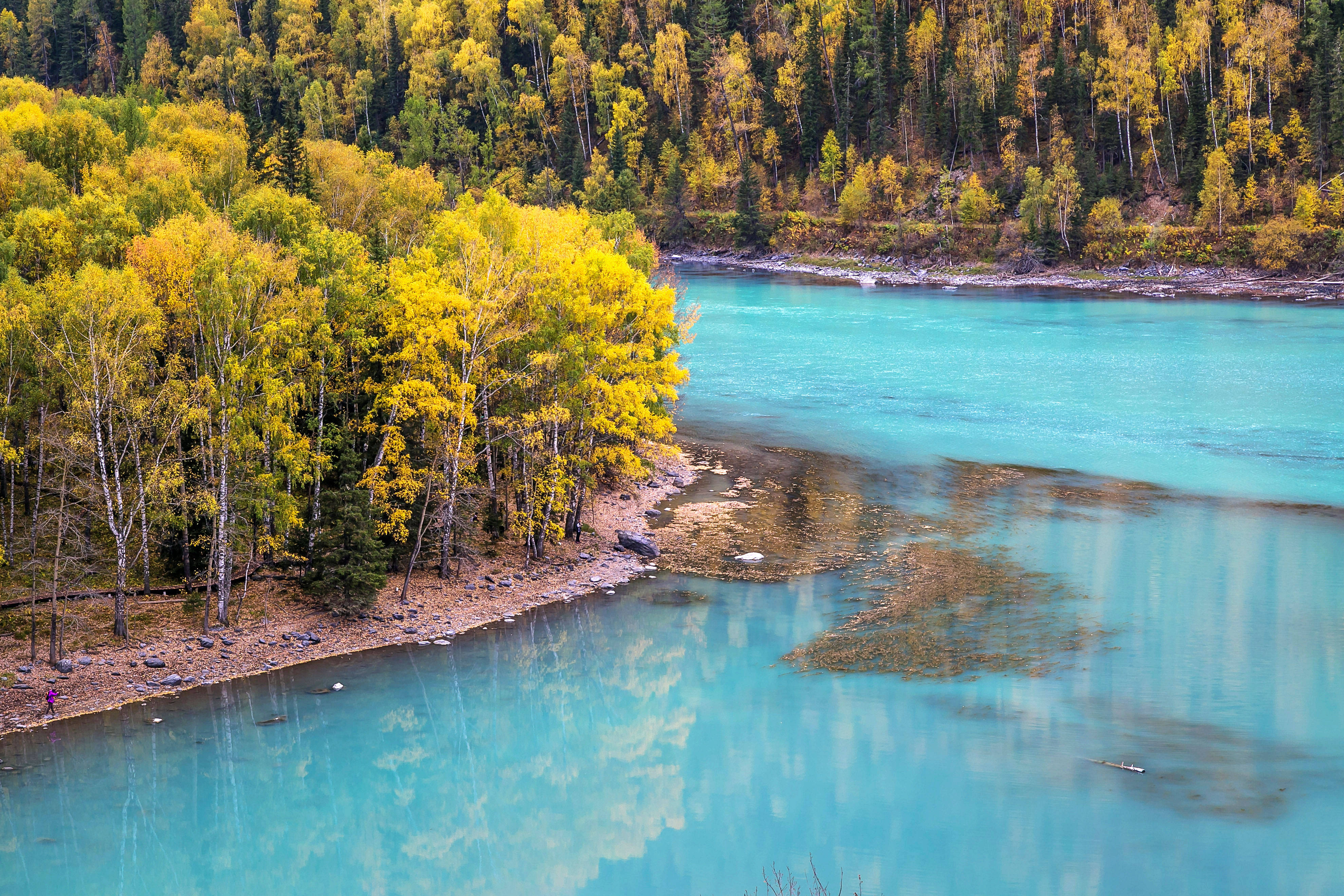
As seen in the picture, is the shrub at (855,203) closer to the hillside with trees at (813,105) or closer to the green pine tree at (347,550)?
the hillside with trees at (813,105)

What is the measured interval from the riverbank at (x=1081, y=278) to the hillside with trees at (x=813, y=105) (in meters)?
1.94

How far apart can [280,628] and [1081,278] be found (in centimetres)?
9766

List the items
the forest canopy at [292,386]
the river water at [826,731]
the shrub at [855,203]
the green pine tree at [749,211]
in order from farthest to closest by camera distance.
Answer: the green pine tree at [749,211]
the shrub at [855,203]
the forest canopy at [292,386]
the river water at [826,731]

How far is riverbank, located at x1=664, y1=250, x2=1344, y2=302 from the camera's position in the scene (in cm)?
9919

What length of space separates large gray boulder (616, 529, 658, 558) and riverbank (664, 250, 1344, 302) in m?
78.7

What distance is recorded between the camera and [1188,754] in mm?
24766

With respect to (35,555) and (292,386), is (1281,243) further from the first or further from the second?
(35,555)

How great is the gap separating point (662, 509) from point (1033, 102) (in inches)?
3951

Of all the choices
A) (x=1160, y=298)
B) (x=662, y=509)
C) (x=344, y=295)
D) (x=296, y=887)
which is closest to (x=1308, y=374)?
(x=1160, y=298)

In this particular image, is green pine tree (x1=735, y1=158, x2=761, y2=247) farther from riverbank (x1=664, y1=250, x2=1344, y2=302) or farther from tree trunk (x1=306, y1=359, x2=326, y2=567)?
tree trunk (x1=306, y1=359, x2=326, y2=567)

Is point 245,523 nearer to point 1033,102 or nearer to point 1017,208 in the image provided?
point 1017,208

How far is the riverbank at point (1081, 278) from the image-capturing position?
99.2 meters

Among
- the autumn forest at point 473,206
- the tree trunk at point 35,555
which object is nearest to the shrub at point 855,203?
the autumn forest at point 473,206

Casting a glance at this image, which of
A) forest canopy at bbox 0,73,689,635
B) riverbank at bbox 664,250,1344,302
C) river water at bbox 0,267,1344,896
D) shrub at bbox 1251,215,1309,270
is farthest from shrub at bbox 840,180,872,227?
forest canopy at bbox 0,73,689,635
